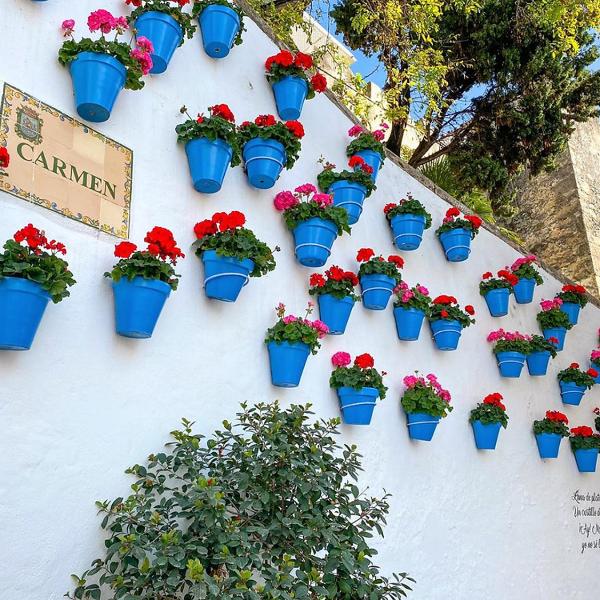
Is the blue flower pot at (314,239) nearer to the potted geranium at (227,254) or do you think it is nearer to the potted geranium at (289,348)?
the potted geranium at (289,348)

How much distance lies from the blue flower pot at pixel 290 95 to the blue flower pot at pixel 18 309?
6.21ft

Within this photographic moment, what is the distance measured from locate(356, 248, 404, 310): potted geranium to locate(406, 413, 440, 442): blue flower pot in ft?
2.11

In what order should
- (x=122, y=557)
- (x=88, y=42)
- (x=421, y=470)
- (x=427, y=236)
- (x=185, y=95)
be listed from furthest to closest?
(x=427, y=236) → (x=421, y=470) → (x=185, y=95) → (x=88, y=42) → (x=122, y=557)

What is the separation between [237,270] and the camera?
240cm

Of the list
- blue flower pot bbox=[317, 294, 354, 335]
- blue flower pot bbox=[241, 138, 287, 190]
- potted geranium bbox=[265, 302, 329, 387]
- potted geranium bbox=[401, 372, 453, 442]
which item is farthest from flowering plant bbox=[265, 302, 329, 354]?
potted geranium bbox=[401, 372, 453, 442]

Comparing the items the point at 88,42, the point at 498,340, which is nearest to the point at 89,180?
the point at 88,42

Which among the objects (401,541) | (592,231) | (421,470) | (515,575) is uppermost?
(592,231)

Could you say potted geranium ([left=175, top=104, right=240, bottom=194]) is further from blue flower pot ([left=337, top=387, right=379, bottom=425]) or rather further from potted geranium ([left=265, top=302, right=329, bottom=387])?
blue flower pot ([left=337, top=387, right=379, bottom=425])

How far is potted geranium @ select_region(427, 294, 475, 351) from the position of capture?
12.6ft

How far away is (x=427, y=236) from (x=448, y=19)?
380cm

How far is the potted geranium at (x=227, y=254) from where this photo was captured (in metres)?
2.37

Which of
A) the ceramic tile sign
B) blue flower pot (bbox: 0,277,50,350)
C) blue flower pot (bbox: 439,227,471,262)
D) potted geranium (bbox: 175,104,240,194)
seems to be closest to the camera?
blue flower pot (bbox: 0,277,50,350)

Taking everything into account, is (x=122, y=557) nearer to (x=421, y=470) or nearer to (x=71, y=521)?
(x=71, y=521)

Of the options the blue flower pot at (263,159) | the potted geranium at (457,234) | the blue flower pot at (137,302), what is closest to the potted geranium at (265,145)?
the blue flower pot at (263,159)
